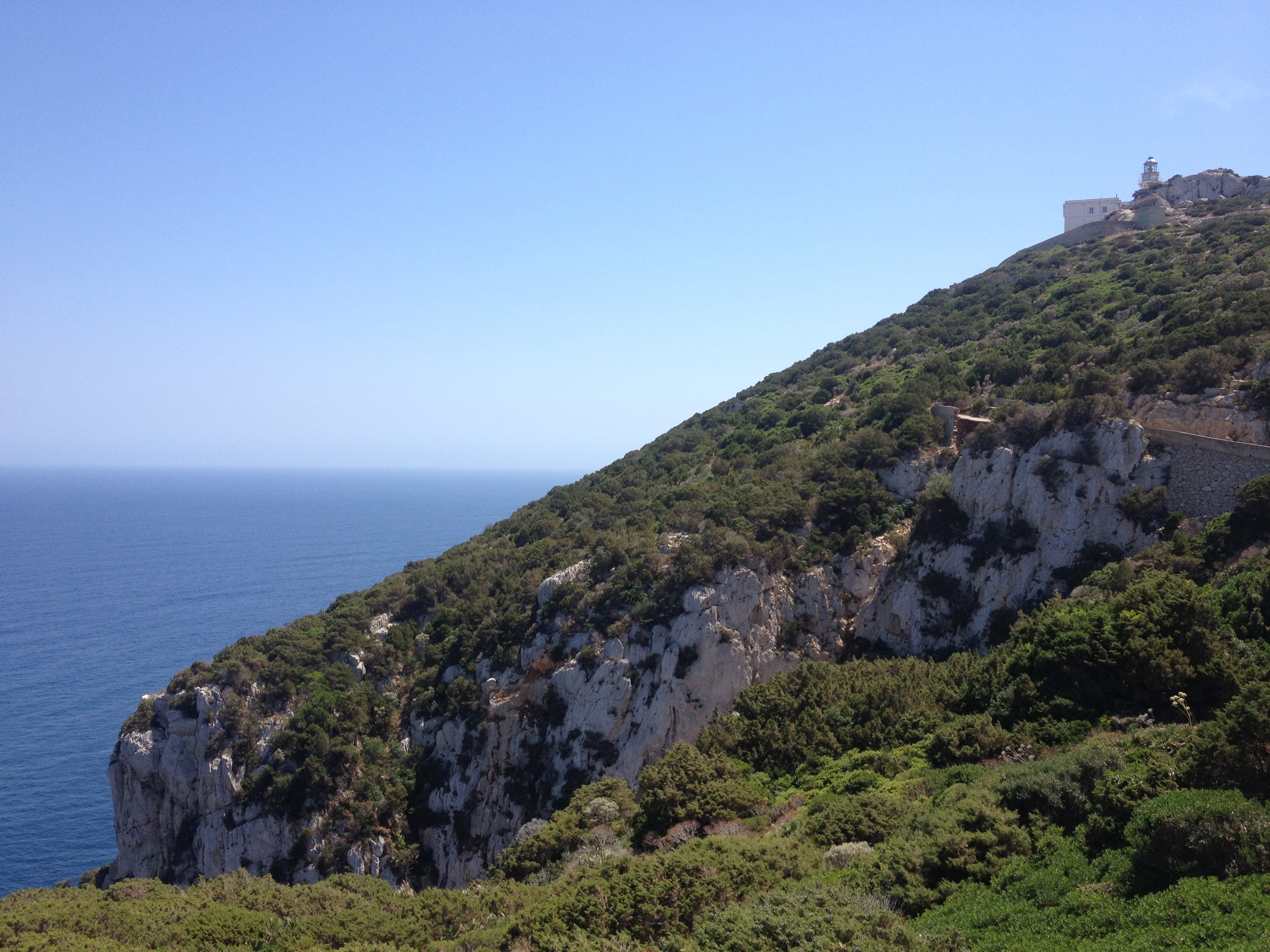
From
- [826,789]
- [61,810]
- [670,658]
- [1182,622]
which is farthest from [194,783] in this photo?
[1182,622]

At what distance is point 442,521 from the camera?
481ft

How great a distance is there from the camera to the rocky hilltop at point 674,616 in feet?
87.4

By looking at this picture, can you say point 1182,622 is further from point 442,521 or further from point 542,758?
point 442,521

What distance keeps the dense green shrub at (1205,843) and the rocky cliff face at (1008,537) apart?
55.2 feet

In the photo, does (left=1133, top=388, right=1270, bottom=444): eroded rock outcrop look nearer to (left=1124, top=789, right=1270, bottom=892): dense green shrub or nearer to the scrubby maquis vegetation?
the scrubby maquis vegetation

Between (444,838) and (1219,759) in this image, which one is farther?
(444,838)

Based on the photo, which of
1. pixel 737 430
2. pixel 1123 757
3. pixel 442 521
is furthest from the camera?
pixel 442 521

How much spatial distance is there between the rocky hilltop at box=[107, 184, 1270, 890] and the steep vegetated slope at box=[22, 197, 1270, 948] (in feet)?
0.47

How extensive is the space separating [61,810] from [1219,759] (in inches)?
2001

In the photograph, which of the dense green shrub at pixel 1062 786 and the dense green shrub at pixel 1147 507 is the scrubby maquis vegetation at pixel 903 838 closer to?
the dense green shrub at pixel 1062 786

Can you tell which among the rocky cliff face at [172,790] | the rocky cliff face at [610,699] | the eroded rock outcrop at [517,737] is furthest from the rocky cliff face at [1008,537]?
the rocky cliff face at [172,790]

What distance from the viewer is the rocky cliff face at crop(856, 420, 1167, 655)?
84.1 ft

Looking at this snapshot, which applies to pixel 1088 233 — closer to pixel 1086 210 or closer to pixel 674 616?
pixel 1086 210

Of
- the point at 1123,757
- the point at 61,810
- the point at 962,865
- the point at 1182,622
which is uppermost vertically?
the point at 1182,622
